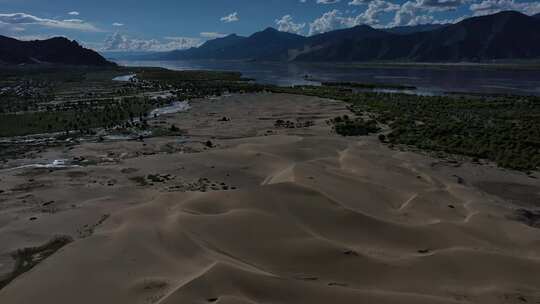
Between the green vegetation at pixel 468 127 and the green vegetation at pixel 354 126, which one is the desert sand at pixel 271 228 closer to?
the green vegetation at pixel 468 127

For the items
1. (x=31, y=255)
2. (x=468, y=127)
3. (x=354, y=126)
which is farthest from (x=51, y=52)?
(x=31, y=255)

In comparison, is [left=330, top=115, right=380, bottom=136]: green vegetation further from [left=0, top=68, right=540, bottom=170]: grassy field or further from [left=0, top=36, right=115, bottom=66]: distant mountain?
[left=0, top=36, right=115, bottom=66]: distant mountain

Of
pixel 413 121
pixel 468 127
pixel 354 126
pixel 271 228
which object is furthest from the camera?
pixel 413 121

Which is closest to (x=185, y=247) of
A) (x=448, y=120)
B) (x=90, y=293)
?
(x=90, y=293)

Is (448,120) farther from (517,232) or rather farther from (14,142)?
(14,142)

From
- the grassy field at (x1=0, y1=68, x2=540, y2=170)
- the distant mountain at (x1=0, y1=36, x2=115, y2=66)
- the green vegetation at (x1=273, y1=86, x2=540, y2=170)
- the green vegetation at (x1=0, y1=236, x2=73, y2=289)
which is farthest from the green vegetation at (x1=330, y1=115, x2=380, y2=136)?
the distant mountain at (x1=0, y1=36, x2=115, y2=66)

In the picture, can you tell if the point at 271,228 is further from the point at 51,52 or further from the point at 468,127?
the point at 51,52
